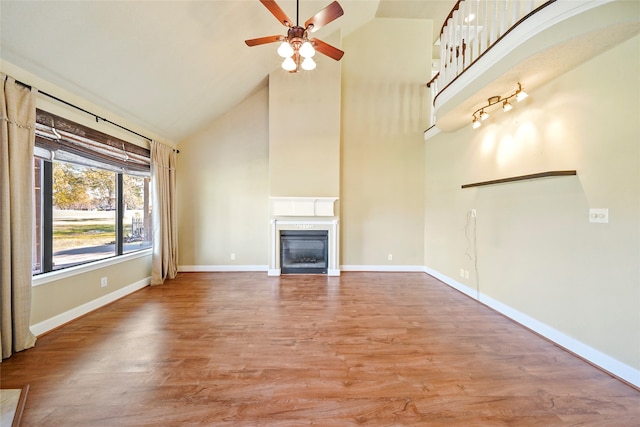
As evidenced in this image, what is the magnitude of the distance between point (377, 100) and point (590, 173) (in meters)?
3.70

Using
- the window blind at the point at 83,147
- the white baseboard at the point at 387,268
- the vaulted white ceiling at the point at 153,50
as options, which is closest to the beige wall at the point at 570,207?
the white baseboard at the point at 387,268

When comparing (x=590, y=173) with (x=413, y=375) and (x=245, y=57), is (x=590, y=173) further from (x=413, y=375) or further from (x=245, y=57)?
(x=245, y=57)

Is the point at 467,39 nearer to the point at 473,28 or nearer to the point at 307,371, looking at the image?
the point at 473,28

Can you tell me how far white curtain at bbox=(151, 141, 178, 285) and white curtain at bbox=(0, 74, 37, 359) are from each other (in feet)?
5.94

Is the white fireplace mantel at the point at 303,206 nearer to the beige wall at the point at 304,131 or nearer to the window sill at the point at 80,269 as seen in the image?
the beige wall at the point at 304,131

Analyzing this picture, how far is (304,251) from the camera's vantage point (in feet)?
15.5

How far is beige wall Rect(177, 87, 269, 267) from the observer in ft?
15.8

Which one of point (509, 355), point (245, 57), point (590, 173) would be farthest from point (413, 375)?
point (245, 57)

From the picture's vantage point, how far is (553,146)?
2.36 m

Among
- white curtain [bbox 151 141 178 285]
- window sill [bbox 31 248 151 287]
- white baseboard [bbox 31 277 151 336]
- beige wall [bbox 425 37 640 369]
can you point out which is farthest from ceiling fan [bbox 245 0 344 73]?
white baseboard [bbox 31 277 151 336]

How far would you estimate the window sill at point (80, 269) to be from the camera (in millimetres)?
2392

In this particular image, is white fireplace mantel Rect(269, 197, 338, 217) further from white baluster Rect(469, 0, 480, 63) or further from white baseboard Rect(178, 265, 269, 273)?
white baluster Rect(469, 0, 480, 63)

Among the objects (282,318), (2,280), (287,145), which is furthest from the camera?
(287,145)

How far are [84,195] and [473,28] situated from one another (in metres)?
5.37
